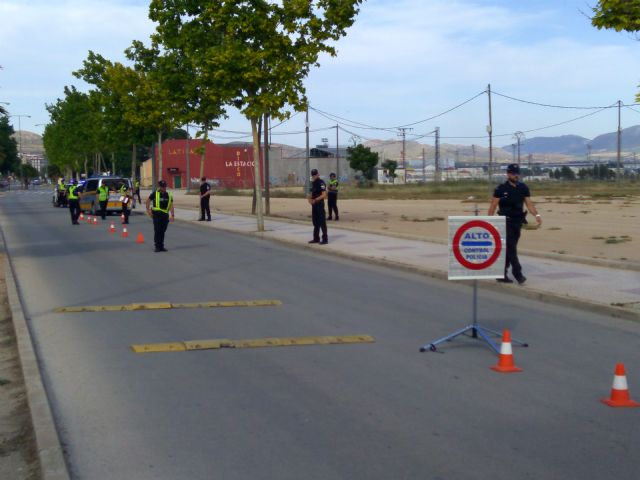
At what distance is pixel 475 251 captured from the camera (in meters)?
Answer: 9.54

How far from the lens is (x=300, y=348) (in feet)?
31.7

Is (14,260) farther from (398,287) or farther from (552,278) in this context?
(552,278)

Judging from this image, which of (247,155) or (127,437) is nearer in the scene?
(127,437)

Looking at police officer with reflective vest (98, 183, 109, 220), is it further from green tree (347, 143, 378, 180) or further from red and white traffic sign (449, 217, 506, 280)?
green tree (347, 143, 378, 180)

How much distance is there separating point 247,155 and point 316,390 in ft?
367

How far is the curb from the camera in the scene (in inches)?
218

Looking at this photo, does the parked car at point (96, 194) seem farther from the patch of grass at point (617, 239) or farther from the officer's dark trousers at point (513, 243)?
the officer's dark trousers at point (513, 243)

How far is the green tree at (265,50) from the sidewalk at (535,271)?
179 inches

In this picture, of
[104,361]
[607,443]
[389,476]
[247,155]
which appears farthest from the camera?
[247,155]

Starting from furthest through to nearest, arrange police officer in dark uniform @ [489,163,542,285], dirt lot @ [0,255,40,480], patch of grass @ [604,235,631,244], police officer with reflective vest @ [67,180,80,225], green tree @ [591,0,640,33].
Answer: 1. police officer with reflective vest @ [67,180,80,225]
2. patch of grass @ [604,235,631,244]
3. police officer in dark uniform @ [489,163,542,285]
4. green tree @ [591,0,640,33]
5. dirt lot @ [0,255,40,480]

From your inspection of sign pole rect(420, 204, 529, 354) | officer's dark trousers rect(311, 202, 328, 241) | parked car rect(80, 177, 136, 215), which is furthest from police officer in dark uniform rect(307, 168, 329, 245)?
parked car rect(80, 177, 136, 215)

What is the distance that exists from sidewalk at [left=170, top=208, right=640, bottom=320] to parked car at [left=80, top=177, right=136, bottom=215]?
1369cm

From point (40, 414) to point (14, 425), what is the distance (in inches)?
11.5

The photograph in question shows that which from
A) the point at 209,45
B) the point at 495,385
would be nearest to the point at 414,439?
the point at 495,385
